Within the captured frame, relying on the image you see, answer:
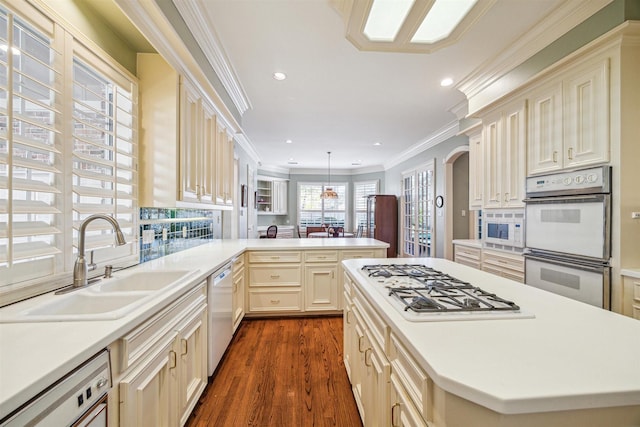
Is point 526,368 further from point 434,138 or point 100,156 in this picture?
point 434,138

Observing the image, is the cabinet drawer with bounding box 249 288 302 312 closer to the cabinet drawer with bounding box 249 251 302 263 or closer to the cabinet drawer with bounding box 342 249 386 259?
the cabinet drawer with bounding box 249 251 302 263

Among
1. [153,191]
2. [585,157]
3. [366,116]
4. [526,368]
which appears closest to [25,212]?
[153,191]

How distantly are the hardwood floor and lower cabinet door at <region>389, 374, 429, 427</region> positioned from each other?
2.96ft

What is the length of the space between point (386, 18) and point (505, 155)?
2151 millimetres

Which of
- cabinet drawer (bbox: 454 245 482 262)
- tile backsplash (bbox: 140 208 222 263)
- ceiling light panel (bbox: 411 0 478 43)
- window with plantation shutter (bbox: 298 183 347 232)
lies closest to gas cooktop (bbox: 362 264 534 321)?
ceiling light panel (bbox: 411 0 478 43)

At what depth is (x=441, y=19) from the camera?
1.38 metres

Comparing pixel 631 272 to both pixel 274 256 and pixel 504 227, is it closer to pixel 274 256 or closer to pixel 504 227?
pixel 504 227

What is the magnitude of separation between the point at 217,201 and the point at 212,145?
1.84 ft

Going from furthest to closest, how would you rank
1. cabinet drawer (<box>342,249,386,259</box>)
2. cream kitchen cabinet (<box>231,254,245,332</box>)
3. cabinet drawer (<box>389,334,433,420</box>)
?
cabinet drawer (<box>342,249,386,259</box>) < cream kitchen cabinet (<box>231,254,245,332</box>) < cabinet drawer (<box>389,334,433,420</box>)

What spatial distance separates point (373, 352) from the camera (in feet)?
4.18

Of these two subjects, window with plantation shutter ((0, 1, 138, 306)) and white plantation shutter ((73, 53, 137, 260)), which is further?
white plantation shutter ((73, 53, 137, 260))

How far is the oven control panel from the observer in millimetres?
1824

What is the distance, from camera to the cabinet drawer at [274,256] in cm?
323

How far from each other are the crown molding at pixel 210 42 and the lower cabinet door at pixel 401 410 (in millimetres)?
2440
